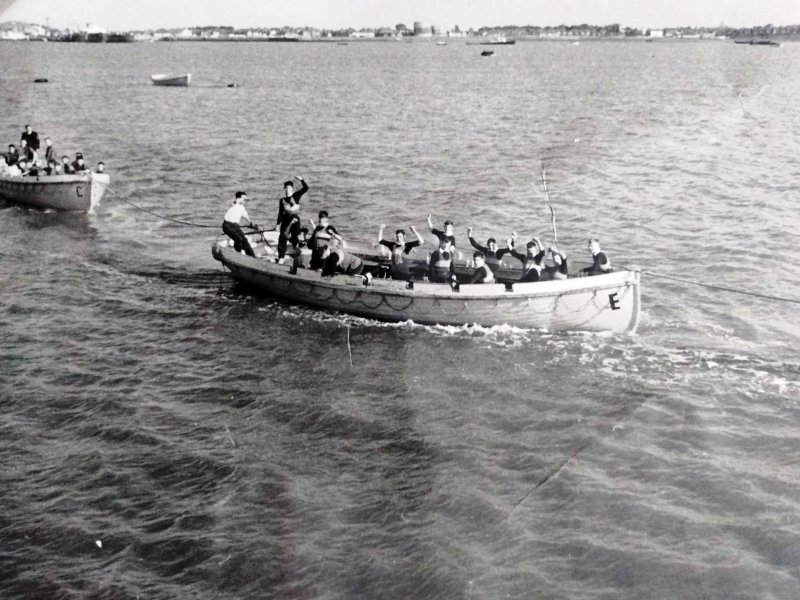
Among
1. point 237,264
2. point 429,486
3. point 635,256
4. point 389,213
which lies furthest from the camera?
point 389,213

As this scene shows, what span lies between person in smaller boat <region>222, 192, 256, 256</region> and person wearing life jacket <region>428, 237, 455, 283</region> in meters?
5.38

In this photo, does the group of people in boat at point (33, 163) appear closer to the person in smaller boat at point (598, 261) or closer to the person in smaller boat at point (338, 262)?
the person in smaller boat at point (338, 262)

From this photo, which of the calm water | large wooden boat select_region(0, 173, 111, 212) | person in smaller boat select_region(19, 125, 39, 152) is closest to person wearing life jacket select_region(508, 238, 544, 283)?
the calm water

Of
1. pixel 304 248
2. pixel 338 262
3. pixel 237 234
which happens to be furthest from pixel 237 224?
pixel 338 262

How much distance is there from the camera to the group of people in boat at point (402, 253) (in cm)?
1950

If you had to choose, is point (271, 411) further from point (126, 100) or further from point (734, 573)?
point (126, 100)

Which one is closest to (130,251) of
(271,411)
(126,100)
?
(271,411)

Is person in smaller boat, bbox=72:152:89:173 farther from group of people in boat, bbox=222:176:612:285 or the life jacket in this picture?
the life jacket

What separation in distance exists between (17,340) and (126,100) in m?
65.1

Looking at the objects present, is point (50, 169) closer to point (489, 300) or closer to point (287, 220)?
point (287, 220)

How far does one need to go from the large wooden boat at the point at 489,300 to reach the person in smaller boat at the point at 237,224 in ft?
6.24

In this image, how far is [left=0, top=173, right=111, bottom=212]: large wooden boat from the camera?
31281mm

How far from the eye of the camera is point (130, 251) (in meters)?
27.4

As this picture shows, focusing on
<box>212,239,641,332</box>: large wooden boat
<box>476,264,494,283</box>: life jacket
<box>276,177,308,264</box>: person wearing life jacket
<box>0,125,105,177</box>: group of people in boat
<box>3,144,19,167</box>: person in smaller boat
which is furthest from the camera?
<box>3,144,19,167</box>: person in smaller boat
